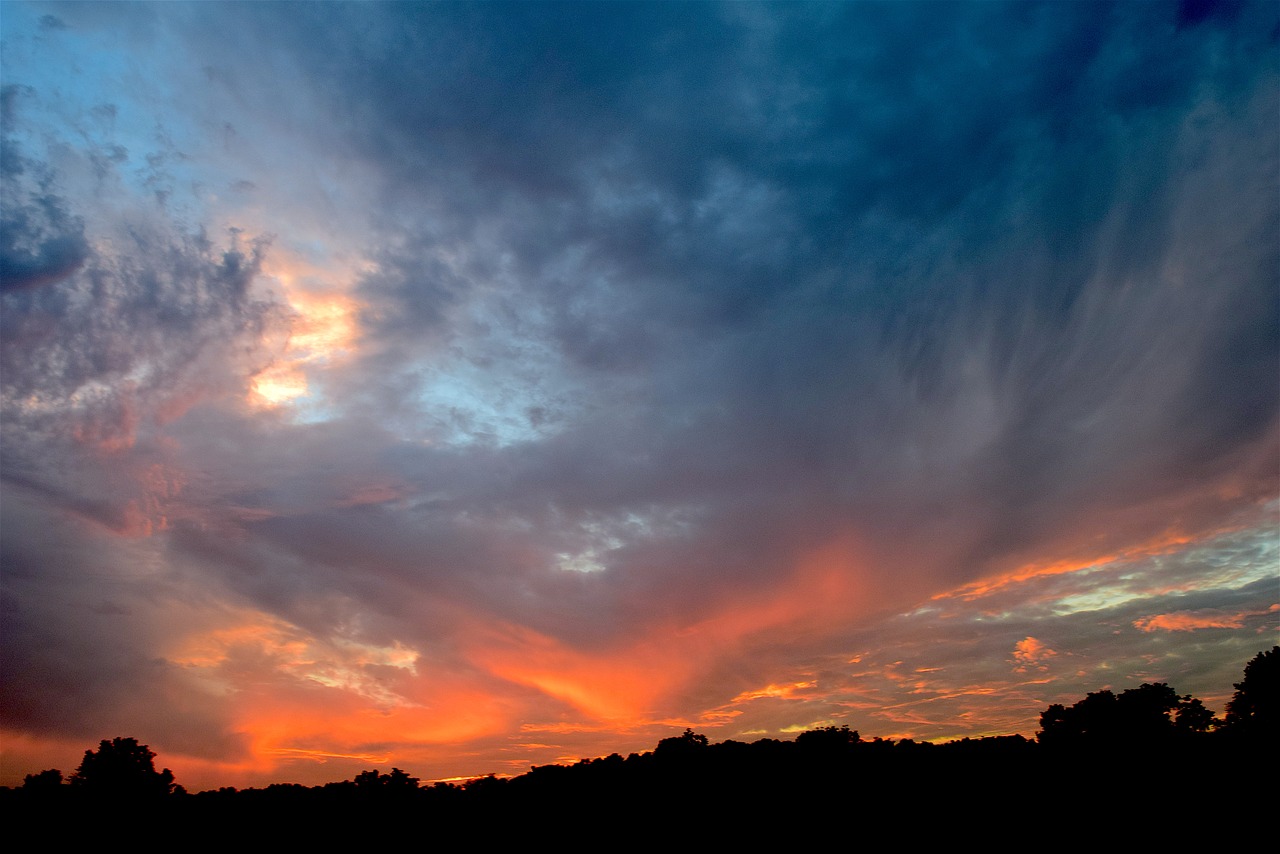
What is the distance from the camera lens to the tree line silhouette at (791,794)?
36531 millimetres

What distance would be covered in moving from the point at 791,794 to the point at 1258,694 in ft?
360

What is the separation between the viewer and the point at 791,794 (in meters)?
41.8

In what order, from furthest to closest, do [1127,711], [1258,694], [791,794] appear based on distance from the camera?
[1127,711] < [1258,694] < [791,794]

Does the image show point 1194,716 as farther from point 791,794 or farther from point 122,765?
point 122,765

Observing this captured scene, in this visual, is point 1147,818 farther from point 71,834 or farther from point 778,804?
point 71,834

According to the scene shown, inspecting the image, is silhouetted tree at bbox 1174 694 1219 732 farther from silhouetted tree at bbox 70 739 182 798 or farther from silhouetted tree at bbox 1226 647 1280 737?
silhouetted tree at bbox 70 739 182 798

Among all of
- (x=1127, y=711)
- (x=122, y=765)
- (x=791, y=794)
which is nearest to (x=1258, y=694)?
(x=1127, y=711)

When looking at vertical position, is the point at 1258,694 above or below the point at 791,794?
above

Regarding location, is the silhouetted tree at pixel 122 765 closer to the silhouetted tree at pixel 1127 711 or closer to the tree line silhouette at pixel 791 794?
the tree line silhouette at pixel 791 794

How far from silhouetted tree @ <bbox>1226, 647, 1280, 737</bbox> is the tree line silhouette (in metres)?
82.5

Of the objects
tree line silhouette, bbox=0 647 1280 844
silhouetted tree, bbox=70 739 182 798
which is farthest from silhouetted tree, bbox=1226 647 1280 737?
silhouetted tree, bbox=70 739 182 798

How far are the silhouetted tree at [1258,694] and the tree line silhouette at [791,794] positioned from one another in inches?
3247

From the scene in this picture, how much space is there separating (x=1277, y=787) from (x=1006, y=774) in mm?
12990

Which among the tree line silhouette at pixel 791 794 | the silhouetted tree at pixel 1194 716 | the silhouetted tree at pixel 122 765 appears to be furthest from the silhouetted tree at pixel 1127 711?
the silhouetted tree at pixel 122 765
